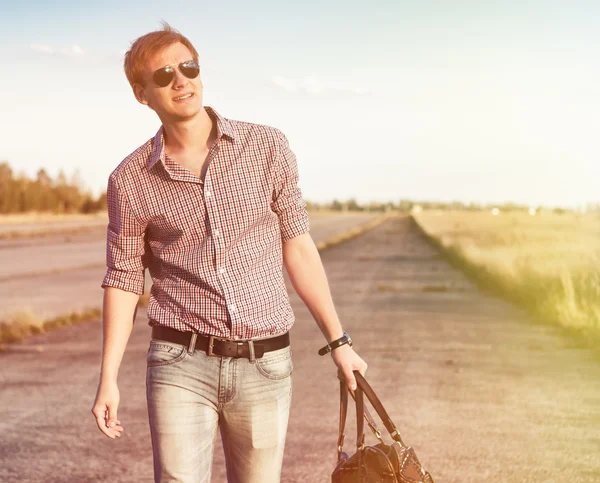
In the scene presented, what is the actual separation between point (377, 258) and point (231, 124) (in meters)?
26.5

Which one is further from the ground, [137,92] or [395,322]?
[137,92]

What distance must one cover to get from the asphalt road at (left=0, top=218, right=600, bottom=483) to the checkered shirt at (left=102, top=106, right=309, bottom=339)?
8.15ft

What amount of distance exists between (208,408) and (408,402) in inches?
177

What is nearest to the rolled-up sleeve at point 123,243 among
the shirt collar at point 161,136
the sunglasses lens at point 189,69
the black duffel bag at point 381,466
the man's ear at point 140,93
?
the shirt collar at point 161,136

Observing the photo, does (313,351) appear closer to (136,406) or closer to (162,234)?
(136,406)

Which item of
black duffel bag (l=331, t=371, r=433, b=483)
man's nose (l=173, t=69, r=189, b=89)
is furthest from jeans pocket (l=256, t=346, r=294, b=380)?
man's nose (l=173, t=69, r=189, b=89)

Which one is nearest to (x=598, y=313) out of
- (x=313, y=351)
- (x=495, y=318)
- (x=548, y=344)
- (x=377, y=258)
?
(x=548, y=344)

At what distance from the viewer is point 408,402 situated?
702cm

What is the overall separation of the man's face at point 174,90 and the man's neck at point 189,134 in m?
0.02

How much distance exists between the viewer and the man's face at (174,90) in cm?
271

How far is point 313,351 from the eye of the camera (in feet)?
32.4

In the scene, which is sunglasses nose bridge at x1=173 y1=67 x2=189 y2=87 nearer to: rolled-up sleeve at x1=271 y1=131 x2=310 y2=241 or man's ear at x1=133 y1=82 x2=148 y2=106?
man's ear at x1=133 y1=82 x2=148 y2=106

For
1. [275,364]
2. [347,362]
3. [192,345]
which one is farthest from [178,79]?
[347,362]

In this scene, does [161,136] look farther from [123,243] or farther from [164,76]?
[123,243]
